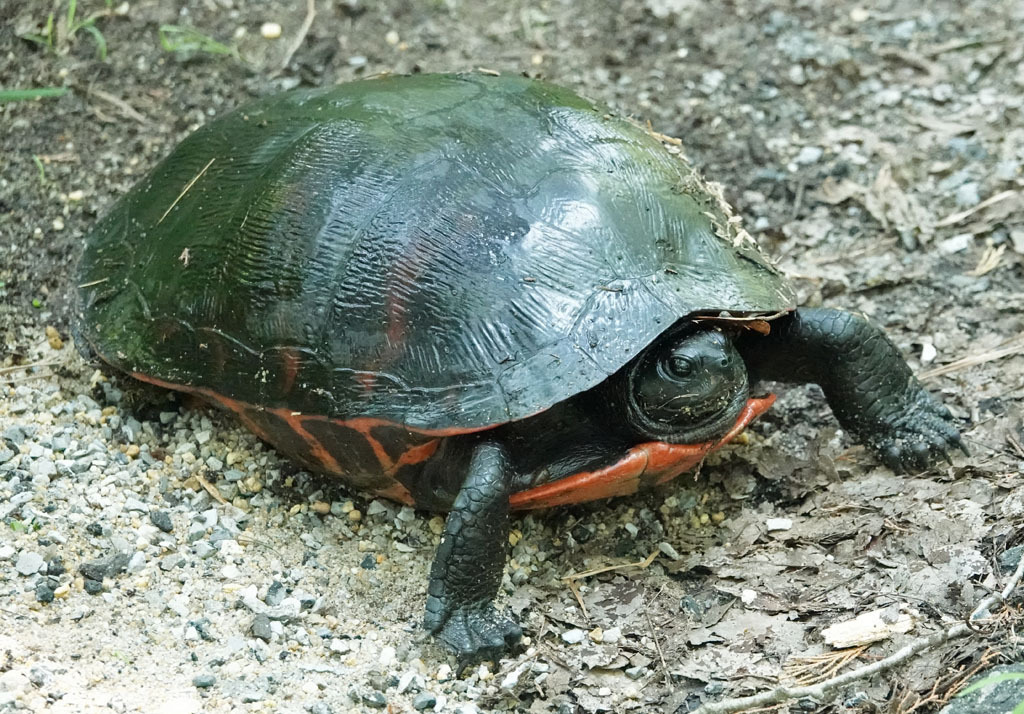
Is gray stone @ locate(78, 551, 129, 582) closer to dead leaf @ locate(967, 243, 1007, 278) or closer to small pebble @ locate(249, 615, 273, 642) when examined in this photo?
small pebble @ locate(249, 615, 273, 642)

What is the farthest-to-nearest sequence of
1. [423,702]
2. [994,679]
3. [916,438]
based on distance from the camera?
[916,438], [423,702], [994,679]

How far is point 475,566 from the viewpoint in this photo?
3766 millimetres

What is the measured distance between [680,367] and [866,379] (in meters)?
0.94

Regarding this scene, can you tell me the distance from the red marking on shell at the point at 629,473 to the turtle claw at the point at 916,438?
614mm

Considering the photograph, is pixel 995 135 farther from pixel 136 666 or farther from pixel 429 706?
pixel 136 666

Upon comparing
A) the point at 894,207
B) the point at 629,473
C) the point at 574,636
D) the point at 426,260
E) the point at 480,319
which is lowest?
the point at 574,636

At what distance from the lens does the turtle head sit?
3840 mm

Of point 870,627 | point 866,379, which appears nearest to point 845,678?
point 870,627

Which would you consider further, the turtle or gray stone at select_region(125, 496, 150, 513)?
gray stone at select_region(125, 496, 150, 513)

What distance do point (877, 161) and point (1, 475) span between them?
4538mm

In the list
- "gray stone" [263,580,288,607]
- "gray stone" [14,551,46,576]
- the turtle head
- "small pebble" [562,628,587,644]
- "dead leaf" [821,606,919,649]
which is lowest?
"small pebble" [562,628,587,644]

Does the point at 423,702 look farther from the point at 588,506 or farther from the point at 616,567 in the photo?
the point at 588,506

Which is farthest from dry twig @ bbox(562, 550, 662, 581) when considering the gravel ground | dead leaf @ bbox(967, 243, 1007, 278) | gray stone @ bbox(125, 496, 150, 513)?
dead leaf @ bbox(967, 243, 1007, 278)

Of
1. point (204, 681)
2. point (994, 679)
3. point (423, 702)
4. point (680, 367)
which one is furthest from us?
point (680, 367)
